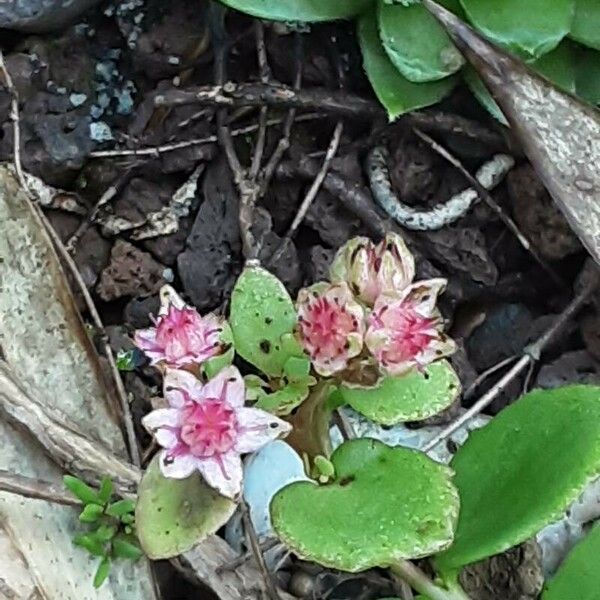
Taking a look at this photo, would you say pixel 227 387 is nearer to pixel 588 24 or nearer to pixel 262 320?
pixel 262 320

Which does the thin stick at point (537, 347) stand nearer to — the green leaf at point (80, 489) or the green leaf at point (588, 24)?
the green leaf at point (588, 24)

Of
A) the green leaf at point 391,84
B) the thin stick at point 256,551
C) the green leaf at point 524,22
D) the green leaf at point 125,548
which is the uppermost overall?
the green leaf at point 524,22

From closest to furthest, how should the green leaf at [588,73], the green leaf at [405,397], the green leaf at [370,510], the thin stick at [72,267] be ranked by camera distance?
the green leaf at [370,510], the green leaf at [405,397], the thin stick at [72,267], the green leaf at [588,73]

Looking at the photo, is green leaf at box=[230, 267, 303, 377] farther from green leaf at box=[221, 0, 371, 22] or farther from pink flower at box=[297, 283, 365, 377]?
green leaf at box=[221, 0, 371, 22]

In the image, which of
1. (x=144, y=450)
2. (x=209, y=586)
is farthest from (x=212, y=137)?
(x=209, y=586)

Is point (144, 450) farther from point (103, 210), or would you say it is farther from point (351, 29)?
point (351, 29)

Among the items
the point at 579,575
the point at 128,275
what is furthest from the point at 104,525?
the point at 579,575

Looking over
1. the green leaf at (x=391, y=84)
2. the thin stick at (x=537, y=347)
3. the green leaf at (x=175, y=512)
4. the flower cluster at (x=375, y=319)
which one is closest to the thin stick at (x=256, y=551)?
the green leaf at (x=175, y=512)
